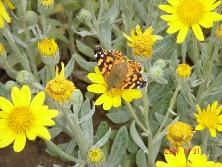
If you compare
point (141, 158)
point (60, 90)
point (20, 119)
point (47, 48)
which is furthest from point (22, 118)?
point (141, 158)

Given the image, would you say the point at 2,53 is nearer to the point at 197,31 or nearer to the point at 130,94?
the point at 130,94

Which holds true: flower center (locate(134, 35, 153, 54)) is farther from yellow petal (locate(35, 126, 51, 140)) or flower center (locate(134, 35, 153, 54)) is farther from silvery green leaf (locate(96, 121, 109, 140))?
silvery green leaf (locate(96, 121, 109, 140))

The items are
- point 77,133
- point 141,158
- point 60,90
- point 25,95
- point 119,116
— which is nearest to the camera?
point 60,90

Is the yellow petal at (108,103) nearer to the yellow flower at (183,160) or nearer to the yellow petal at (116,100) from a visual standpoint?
the yellow petal at (116,100)

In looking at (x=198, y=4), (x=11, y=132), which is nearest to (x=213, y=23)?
(x=198, y=4)

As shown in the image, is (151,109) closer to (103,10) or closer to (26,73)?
(103,10)

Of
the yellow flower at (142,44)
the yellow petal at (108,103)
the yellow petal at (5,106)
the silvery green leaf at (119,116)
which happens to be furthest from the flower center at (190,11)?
the yellow petal at (5,106)
